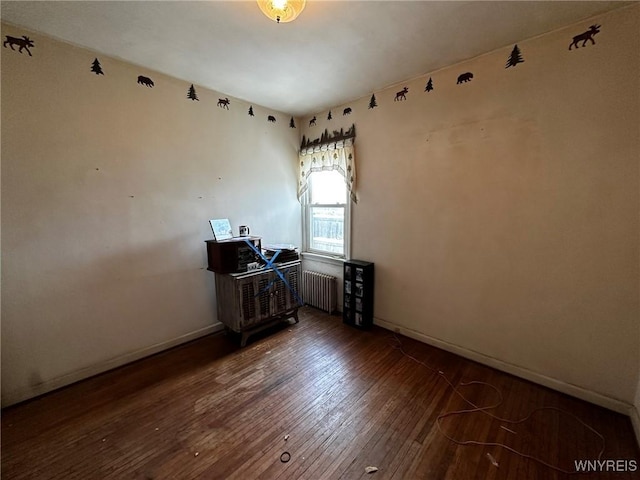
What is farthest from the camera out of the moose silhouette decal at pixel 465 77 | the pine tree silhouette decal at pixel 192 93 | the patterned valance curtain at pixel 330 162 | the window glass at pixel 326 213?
the window glass at pixel 326 213

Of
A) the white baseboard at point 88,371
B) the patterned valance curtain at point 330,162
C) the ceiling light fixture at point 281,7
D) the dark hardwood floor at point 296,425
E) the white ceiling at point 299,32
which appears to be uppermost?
the white ceiling at point 299,32

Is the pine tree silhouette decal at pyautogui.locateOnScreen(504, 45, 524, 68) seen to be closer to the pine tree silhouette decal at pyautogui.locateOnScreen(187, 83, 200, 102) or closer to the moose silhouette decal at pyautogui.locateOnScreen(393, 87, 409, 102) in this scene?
the moose silhouette decal at pyautogui.locateOnScreen(393, 87, 409, 102)

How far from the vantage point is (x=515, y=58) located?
2.00 m

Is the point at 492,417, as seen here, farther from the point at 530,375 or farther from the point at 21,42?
the point at 21,42

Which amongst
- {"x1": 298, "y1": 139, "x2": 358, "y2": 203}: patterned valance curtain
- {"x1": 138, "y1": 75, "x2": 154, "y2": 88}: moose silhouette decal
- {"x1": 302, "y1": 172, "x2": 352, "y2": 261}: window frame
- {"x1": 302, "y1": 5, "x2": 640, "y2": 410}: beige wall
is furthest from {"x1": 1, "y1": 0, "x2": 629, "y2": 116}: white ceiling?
{"x1": 302, "y1": 172, "x2": 352, "y2": 261}: window frame

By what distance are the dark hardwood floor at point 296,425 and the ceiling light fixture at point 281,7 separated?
2520 mm

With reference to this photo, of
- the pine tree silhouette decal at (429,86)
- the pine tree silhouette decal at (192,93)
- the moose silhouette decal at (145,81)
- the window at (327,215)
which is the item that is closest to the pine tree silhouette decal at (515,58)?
the pine tree silhouette decal at (429,86)

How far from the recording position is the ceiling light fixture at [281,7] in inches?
56.7

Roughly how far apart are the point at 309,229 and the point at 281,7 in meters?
2.58

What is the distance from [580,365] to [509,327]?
459 mm

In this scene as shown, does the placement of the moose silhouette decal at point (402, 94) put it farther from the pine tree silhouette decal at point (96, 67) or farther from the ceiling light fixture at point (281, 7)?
the pine tree silhouette decal at point (96, 67)

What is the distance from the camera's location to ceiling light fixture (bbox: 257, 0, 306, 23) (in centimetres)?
144

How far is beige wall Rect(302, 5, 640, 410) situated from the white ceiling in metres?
0.28

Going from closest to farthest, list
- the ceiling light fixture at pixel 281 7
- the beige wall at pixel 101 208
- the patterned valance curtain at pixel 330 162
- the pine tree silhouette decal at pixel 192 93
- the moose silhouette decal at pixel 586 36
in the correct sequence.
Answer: the ceiling light fixture at pixel 281 7
the moose silhouette decal at pixel 586 36
the beige wall at pixel 101 208
the pine tree silhouette decal at pixel 192 93
the patterned valance curtain at pixel 330 162
